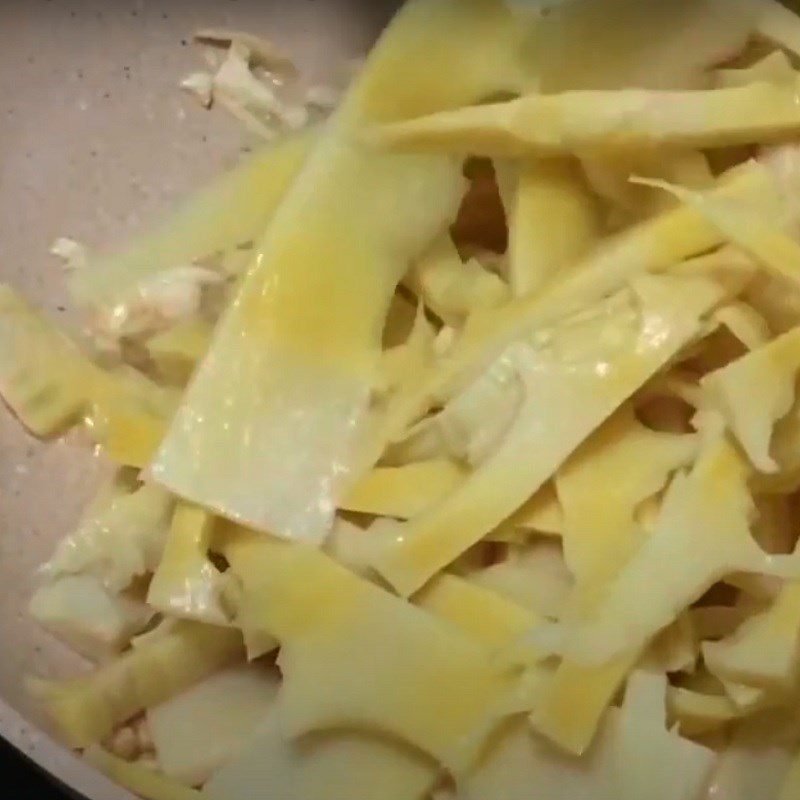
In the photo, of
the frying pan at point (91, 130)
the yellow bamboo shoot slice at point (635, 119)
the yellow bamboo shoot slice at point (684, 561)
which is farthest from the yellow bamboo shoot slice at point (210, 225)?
the yellow bamboo shoot slice at point (684, 561)

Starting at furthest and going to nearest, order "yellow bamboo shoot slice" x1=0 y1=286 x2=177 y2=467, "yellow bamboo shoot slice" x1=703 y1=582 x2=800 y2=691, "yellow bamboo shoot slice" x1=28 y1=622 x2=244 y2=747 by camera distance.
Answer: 1. "yellow bamboo shoot slice" x1=0 y1=286 x2=177 y2=467
2. "yellow bamboo shoot slice" x1=28 y1=622 x2=244 y2=747
3. "yellow bamboo shoot slice" x1=703 y1=582 x2=800 y2=691

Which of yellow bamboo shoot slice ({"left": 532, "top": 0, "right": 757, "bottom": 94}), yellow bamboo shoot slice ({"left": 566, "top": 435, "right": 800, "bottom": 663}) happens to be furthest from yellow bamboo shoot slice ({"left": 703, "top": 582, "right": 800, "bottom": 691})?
yellow bamboo shoot slice ({"left": 532, "top": 0, "right": 757, "bottom": 94})

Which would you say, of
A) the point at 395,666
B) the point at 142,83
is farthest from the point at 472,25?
the point at 395,666

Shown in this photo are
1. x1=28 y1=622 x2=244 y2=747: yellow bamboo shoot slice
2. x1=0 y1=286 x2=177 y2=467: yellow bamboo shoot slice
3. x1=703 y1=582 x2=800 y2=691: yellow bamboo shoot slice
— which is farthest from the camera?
x1=0 y1=286 x2=177 y2=467: yellow bamboo shoot slice

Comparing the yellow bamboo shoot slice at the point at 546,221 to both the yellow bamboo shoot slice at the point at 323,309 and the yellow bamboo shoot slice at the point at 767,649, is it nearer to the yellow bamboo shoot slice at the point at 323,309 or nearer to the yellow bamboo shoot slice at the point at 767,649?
the yellow bamboo shoot slice at the point at 323,309

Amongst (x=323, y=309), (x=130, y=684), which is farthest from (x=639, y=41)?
(x=130, y=684)

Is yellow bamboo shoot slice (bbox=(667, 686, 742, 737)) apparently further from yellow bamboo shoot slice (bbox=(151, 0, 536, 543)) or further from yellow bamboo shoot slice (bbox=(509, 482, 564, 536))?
yellow bamboo shoot slice (bbox=(151, 0, 536, 543))
